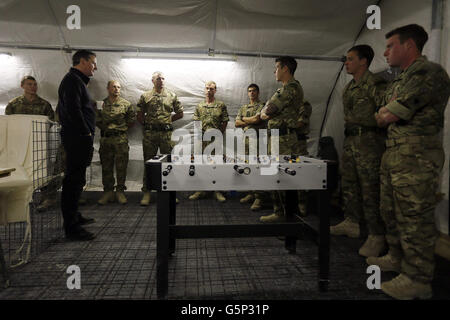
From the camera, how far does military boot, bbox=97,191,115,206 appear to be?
171 inches

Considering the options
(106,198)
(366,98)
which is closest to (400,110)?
(366,98)

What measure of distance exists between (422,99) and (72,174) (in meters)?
2.93

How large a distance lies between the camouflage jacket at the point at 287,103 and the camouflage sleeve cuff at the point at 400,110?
125 centimetres

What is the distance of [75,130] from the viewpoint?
2.88 meters

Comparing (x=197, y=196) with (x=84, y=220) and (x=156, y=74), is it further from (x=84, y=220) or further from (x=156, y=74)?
(x=156, y=74)

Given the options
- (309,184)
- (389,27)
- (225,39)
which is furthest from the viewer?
(225,39)

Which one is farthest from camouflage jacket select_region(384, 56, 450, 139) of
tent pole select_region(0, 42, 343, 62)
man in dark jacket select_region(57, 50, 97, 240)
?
man in dark jacket select_region(57, 50, 97, 240)

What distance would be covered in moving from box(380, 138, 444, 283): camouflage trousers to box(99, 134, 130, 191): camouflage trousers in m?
3.59

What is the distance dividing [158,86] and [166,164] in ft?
9.34

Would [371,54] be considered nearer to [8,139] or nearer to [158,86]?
[158,86]

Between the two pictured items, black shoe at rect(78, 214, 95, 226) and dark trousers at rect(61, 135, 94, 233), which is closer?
dark trousers at rect(61, 135, 94, 233)

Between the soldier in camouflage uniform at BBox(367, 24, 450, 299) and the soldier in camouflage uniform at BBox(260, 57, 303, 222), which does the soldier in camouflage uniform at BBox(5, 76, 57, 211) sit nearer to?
the soldier in camouflage uniform at BBox(260, 57, 303, 222)

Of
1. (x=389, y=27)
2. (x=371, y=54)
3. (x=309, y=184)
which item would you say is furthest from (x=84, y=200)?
(x=389, y=27)

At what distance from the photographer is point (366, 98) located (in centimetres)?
278
